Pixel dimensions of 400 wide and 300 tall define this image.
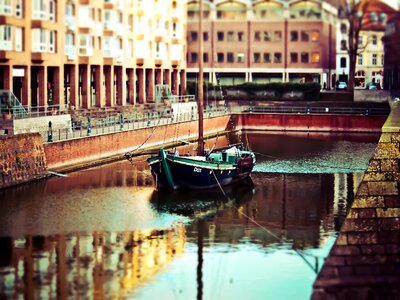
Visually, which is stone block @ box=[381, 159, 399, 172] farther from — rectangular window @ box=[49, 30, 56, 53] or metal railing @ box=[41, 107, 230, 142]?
rectangular window @ box=[49, 30, 56, 53]

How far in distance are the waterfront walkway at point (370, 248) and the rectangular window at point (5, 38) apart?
43616 millimetres

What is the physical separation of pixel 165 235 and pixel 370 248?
13.9 meters

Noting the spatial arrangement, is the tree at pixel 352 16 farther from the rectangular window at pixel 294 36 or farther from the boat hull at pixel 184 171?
the boat hull at pixel 184 171

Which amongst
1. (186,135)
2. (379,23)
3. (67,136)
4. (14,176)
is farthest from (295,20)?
(14,176)

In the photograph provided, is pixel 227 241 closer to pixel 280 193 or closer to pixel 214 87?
pixel 280 193

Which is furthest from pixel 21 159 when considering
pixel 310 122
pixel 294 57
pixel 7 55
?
pixel 294 57

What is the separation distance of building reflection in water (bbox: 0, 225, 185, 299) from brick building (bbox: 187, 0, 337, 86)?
8738 centimetres

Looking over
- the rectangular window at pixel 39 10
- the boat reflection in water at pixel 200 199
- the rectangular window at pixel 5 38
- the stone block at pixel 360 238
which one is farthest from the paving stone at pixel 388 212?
the rectangular window at pixel 39 10

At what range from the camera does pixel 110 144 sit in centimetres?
6494

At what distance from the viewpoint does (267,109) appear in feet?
331

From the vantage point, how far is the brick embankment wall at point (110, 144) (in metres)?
57.1

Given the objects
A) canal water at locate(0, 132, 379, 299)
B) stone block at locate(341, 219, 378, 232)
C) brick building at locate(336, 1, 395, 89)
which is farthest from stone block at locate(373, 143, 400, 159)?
brick building at locate(336, 1, 395, 89)

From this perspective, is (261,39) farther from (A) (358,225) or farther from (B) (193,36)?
(A) (358,225)

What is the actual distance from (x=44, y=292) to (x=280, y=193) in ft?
77.2
